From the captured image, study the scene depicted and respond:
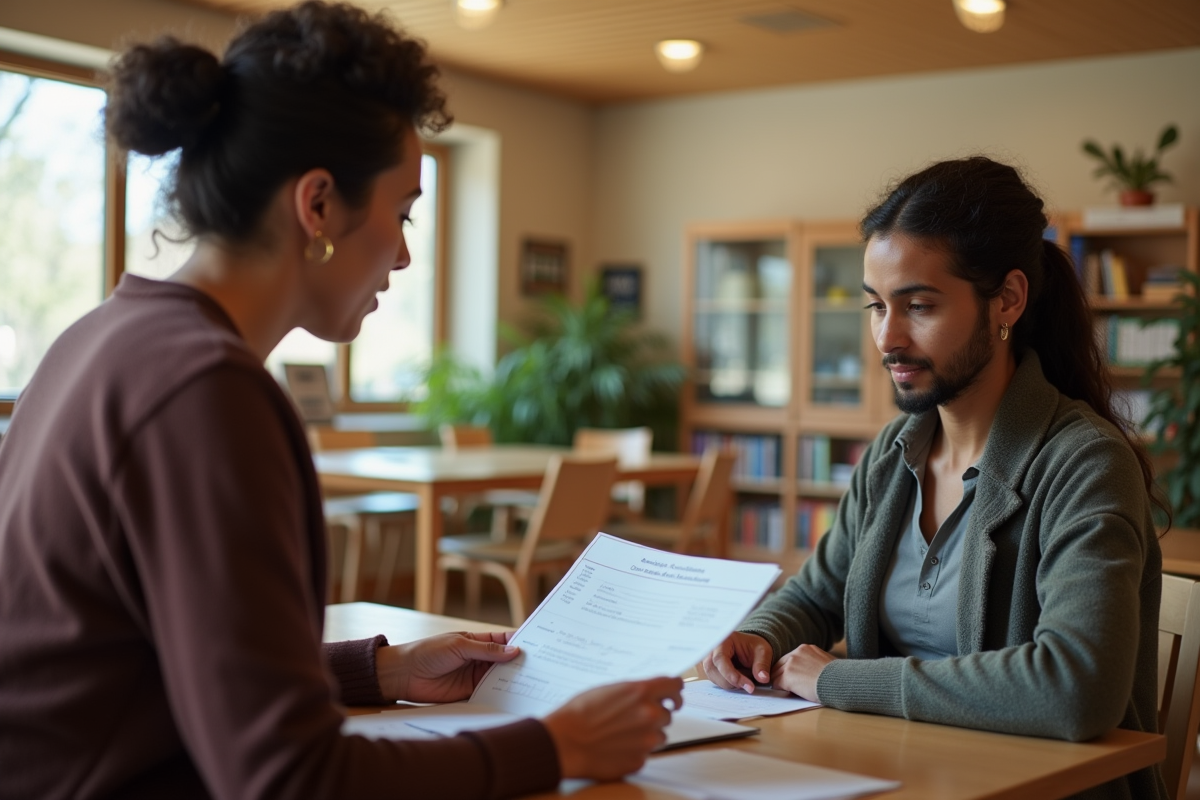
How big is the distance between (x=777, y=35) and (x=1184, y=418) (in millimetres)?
2448

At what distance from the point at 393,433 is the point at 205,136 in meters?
6.10

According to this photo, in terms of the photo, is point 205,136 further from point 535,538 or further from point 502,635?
point 535,538

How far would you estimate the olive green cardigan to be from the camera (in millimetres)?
1391

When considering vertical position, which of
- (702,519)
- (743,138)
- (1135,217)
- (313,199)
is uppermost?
(743,138)

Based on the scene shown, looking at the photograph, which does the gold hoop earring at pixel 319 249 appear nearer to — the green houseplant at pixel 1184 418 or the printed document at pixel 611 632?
the printed document at pixel 611 632

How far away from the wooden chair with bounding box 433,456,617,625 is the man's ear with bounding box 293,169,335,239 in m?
3.60

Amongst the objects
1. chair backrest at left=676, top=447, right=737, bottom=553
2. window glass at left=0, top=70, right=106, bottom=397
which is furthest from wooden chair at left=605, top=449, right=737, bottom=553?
window glass at left=0, top=70, right=106, bottom=397

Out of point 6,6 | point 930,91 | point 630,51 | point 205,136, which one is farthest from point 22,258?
point 205,136

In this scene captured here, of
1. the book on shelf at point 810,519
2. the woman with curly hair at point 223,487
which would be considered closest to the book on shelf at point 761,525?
the book on shelf at point 810,519

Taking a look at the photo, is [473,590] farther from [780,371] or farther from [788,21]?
[788,21]

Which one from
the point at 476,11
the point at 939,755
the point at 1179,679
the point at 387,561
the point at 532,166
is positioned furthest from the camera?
the point at 532,166

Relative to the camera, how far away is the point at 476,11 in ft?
17.5

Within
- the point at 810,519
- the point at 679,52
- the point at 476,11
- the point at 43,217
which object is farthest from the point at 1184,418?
the point at 43,217

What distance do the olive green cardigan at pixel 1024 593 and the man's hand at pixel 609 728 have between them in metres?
0.41
